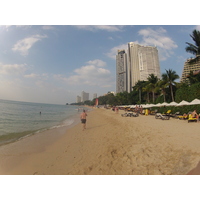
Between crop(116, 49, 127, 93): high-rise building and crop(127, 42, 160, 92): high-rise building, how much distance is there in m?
17.6

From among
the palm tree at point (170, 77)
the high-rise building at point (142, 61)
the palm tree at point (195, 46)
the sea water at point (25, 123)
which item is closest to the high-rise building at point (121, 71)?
the high-rise building at point (142, 61)

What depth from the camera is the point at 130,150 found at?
4684mm

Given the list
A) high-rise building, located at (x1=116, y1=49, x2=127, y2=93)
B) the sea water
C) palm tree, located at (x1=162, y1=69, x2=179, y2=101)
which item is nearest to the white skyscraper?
high-rise building, located at (x1=116, y1=49, x2=127, y2=93)

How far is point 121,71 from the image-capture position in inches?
4806

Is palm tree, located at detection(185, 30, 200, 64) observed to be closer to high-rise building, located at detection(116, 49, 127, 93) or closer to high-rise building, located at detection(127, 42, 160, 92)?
high-rise building, located at detection(127, 42, 160, 92)

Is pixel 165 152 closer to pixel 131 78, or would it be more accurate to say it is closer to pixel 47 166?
pixel 47 166

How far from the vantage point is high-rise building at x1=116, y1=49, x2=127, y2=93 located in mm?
118125

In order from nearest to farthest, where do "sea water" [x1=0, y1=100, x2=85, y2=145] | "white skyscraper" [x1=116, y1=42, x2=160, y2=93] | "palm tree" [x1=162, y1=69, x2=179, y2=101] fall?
"sea water" [x1=0, y1=100, x2=85, y2=145] < "palm tree" [x1=162, y1=69, x2=179, y2=101] < "white skyscraper" [x1=116, y1=42, x2=160, y2=93]

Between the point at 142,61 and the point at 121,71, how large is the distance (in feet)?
116

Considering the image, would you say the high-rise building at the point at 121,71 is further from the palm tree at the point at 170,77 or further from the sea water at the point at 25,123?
the sea water at the point at 25,123

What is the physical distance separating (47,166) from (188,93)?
65.6 ft

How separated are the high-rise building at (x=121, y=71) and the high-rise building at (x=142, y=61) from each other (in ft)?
57.8

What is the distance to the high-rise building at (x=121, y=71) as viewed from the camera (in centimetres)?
11812
